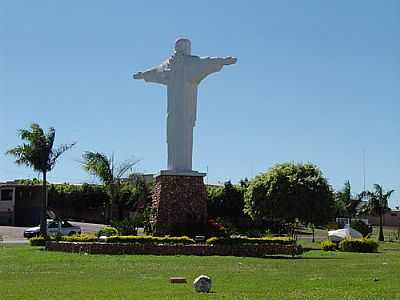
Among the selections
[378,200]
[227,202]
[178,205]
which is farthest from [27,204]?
[178,205]

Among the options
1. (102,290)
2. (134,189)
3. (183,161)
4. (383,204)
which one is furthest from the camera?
(383,204)

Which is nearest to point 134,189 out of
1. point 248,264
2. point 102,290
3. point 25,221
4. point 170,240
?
point 25,221

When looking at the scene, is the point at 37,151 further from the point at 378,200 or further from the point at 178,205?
the point at 378,200

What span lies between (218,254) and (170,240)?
2.15 metres

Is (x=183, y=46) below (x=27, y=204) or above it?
above

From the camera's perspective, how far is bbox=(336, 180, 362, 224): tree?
2778 inches

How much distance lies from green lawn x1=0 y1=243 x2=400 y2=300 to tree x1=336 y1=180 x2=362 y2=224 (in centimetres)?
4548

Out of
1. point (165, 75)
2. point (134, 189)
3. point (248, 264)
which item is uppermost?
point (165, 75)

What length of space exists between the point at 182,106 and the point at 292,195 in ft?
36.4

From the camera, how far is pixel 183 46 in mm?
33500

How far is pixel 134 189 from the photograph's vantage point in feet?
180

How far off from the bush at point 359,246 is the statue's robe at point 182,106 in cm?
881

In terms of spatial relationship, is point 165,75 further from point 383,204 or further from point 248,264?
point 383,204

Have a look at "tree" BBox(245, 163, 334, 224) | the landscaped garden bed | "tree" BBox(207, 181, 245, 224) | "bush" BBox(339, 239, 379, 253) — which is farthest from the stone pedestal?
"tree" BBox(207, 181, 245, 224)
